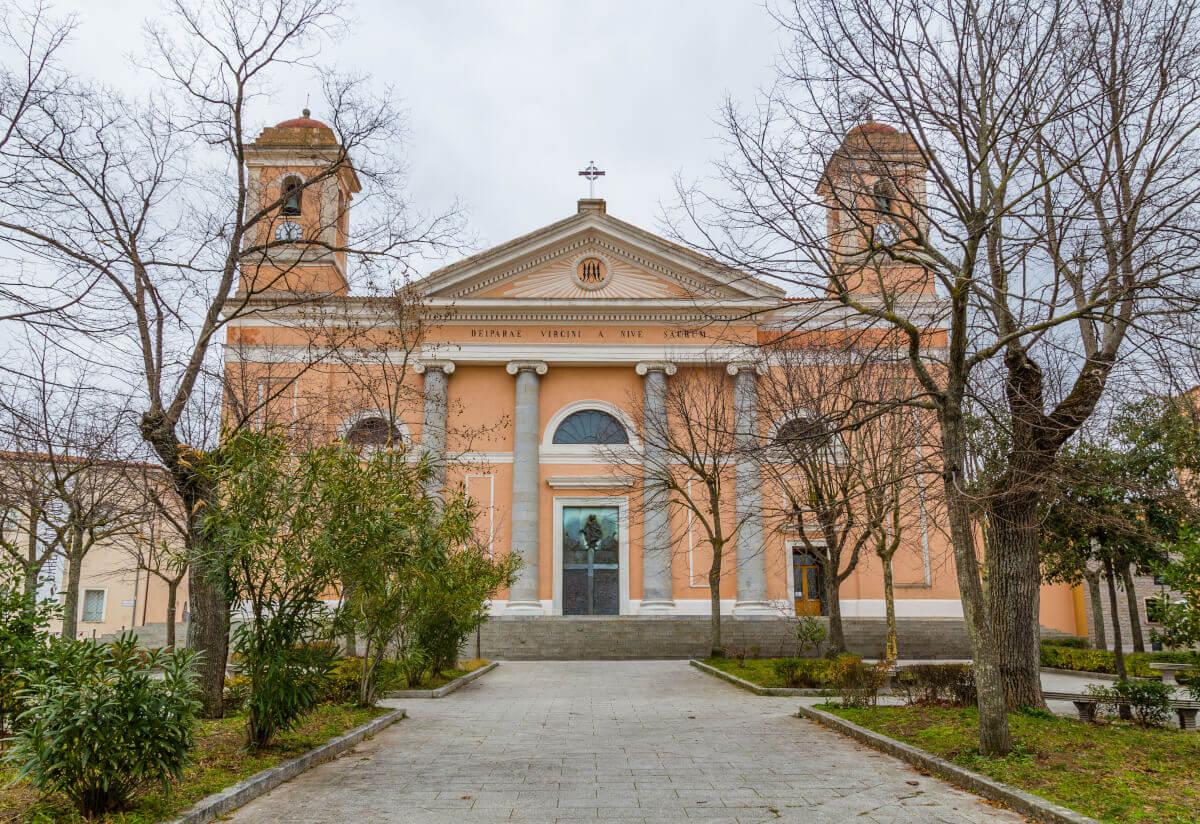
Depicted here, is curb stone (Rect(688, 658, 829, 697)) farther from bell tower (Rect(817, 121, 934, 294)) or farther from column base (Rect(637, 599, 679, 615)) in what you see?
column base (Rect(637, 599, 679, 615))

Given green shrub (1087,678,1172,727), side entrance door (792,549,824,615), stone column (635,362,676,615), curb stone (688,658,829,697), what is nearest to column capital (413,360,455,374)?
stone column (635,362,676,615)

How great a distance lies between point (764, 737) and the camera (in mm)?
11062

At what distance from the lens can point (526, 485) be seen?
28.8m

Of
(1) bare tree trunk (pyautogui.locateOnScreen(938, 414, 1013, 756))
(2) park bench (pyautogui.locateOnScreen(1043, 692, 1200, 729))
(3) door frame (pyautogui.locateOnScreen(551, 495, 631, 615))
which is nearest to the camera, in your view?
(1) bare tree trunk (pyautogui.locateOnScreen(938, 414, 1013, 756))

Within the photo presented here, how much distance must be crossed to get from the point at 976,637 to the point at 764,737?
3347 mm

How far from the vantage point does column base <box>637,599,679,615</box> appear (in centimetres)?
2798

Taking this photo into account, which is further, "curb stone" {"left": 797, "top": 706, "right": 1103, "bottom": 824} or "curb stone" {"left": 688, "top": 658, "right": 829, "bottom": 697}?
"curb stone" {"left": 688, "top": 658, "right": 829, "bottom": 697}

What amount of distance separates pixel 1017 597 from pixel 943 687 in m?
1.99

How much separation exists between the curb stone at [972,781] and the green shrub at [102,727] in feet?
20.9

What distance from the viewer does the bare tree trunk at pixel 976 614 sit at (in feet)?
28.1

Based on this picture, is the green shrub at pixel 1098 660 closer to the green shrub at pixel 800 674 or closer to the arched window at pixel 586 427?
the green shrub at pixel 800 674

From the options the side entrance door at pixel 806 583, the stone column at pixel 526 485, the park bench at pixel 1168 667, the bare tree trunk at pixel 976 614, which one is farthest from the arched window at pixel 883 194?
the side entrance door at pixel 806 583

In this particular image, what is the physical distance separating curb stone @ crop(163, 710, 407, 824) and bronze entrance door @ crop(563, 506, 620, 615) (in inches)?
709

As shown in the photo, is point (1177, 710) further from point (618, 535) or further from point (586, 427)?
point (586, 427)
